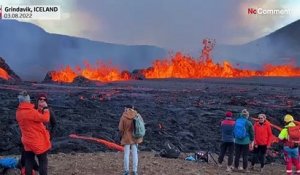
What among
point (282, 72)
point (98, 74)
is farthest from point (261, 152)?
point (282, 72)

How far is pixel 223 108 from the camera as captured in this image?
32.9 metres

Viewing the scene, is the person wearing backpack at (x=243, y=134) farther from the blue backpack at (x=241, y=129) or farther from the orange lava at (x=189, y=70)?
the orange lava at (x=189, y=70)

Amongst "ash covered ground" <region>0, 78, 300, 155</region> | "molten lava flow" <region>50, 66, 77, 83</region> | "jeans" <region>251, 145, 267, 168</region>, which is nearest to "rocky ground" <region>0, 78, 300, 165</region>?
"ash covered ground" <region>0, 78, 300, 155</region>

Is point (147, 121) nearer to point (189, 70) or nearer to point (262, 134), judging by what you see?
point (262, 134)

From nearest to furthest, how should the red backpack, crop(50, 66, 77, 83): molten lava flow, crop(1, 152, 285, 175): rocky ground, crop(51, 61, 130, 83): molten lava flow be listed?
1. the red backpack
2. crop(1, 152, 285, 175): rocky ground
3. crop(50, 66, 77, 83): molten lava flow
4. crop(51, 61, 130, 83): molten lava flow

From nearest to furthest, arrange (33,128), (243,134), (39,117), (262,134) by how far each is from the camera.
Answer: (39,117)
(33,128)
(243,134)
(262,134)

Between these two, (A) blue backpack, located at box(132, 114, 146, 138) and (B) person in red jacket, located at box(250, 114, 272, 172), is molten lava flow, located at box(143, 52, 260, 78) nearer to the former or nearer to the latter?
(B) person in red jacket, located at box(250, 114, 272, 172)

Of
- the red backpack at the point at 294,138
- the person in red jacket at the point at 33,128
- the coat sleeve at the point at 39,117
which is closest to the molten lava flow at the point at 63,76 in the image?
the red backpack at the point at 294,138

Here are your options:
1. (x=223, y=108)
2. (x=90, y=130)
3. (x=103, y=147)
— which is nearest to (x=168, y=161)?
(x=103, y=147)

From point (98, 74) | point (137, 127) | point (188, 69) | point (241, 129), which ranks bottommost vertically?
point (241, 129)

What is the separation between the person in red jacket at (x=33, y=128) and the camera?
9344 millimetres

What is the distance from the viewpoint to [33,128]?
372 inches

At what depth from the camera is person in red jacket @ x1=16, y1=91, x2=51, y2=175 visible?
9344 mm

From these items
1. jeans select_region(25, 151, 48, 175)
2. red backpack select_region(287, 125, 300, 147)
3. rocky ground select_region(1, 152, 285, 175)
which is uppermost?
red backpack select_region(287, 125, 300, 147)
